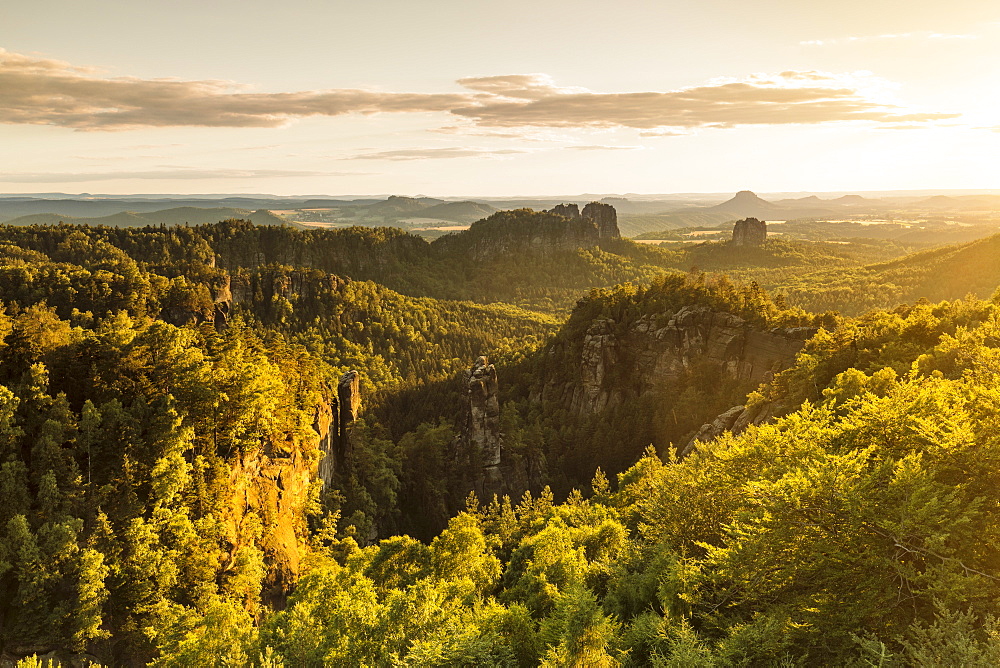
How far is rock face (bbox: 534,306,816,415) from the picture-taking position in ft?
236

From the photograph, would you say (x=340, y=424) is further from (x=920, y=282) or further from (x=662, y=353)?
(x=920, y=282)

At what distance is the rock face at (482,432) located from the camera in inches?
2916

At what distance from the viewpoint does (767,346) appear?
7169cm

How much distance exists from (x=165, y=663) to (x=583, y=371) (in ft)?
232

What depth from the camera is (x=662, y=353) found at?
3278 inches

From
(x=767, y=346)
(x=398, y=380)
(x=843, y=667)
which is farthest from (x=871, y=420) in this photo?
(x=398, y=380)

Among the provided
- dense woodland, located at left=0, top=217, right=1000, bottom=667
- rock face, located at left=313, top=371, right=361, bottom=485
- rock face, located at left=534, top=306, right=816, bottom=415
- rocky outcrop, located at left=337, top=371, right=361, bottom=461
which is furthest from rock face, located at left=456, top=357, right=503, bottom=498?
rock face, located at left=534, top=306, right=816, bottom=415

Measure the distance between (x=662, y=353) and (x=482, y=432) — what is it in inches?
1169

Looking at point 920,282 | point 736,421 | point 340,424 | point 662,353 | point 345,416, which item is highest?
point 920,282

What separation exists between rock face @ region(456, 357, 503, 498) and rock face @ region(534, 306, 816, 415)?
65.9ft

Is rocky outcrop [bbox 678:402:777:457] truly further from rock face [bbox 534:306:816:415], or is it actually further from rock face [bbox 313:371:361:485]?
rock face [bbox 313:371:361:485]

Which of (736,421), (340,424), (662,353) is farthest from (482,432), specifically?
(736,421)

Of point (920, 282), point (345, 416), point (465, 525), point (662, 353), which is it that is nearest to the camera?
point (465, 525)

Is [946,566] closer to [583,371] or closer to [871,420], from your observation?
[871,420]
